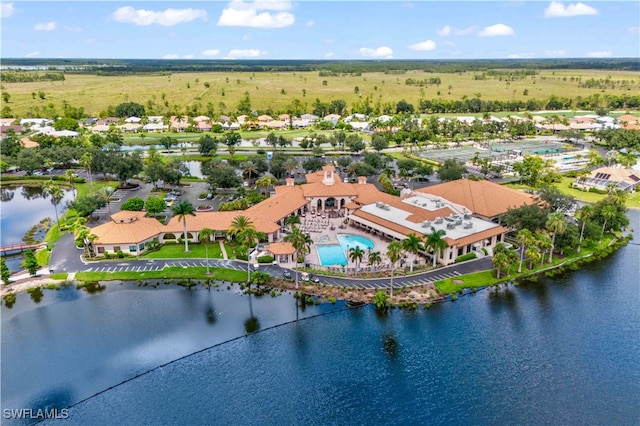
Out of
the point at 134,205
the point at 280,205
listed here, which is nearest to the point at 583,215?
the point at 280,205

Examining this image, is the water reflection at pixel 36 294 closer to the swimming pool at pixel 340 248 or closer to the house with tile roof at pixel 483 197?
the swimming pool at pixel 340 248

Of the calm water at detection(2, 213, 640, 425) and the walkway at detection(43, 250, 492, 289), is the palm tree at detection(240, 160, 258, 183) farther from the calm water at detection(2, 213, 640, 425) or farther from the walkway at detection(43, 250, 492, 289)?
the calm water at detection(2, 213, 640, 425)

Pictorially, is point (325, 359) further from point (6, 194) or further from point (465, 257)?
point (6, 194)

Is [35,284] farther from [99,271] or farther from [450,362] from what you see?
[450,362]

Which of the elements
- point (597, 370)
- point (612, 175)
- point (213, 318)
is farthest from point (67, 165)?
point (612, 175)

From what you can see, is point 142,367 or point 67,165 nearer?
point 142,367

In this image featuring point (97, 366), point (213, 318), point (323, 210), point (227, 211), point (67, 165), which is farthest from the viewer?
point (67, 165)
